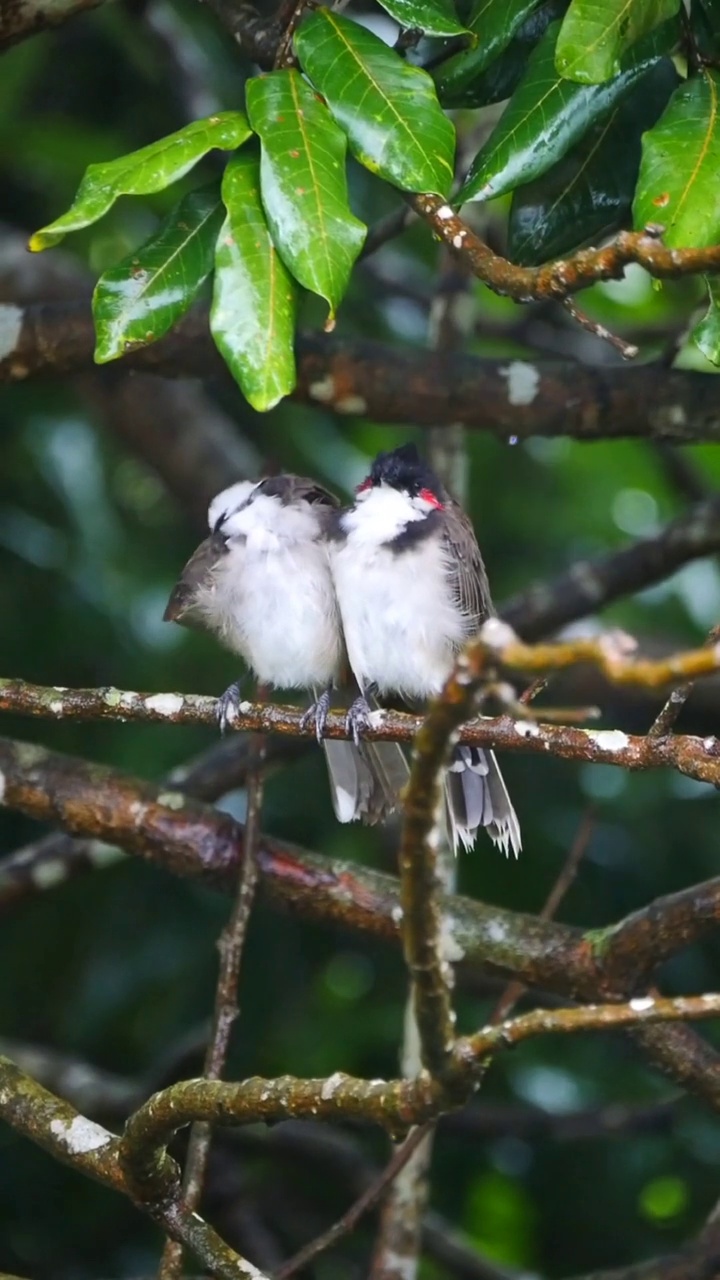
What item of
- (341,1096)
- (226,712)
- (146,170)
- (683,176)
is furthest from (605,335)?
(341,1096)

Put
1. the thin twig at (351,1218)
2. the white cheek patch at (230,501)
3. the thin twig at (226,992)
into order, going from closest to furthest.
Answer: the thin twig at (226,992), the thin twig at (351,1218), the white cheek patch at (230,501)

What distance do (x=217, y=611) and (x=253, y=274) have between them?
5.40 feet

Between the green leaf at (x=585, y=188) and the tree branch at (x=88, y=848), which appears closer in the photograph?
the green leaf at (x=585, y=188)

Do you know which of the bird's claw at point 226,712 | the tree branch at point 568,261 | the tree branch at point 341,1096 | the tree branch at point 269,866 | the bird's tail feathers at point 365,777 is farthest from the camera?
the bird's tail feathers at point 365,777

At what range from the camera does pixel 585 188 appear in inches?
137

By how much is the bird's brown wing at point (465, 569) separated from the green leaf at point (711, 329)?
138cm

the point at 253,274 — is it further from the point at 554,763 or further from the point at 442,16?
the point at 554,763

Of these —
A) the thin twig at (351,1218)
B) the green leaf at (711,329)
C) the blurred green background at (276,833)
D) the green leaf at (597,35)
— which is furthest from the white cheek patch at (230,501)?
the green leaf at (597,35)

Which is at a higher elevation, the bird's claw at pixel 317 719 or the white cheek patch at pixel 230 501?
the bird's claw at pixel 317 719

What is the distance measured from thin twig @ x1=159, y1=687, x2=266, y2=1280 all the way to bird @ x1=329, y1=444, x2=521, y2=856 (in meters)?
0.38

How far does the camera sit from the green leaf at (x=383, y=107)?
9.19 ft

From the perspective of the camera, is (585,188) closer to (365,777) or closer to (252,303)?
(252,303)

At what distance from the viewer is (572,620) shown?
5328 mm

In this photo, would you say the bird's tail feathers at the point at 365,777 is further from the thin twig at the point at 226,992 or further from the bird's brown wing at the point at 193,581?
the bird's brown wing at the point at 193,581
